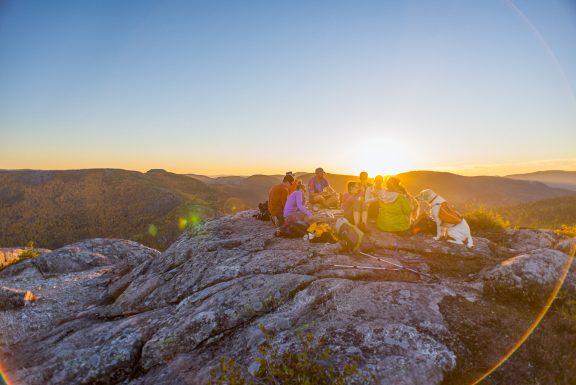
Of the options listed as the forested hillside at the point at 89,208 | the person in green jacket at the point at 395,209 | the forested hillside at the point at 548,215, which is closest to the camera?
the person in green jacket at the point at 395,209

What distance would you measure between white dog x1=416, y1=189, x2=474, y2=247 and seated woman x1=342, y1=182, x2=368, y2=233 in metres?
1.86

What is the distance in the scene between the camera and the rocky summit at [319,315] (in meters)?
4.42

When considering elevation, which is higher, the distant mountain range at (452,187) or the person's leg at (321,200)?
the person's leg at (321,200)

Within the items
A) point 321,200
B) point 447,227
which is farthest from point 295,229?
point 321,200

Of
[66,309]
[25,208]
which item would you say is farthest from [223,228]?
[25,208]

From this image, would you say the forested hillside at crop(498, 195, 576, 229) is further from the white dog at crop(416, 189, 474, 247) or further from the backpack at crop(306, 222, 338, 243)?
→ the backpack at crop(306, 222, 338, 243)

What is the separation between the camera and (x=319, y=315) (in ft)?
17.7

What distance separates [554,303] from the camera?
579 centimetres

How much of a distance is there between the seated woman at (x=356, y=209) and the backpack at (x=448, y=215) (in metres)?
2.29

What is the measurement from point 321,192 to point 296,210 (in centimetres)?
544

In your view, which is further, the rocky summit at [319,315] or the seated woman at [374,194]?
the seated woman at [374,194]

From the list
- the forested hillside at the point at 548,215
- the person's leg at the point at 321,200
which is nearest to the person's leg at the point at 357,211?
the person's leg at the point at 321,200

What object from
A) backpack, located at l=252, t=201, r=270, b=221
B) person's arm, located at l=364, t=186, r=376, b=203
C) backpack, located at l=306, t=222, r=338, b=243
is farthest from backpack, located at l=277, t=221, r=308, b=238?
backpack, located at l=252, t=201, r=270, b=221

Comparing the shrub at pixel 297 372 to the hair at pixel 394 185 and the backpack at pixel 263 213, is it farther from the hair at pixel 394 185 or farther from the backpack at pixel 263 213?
the backpack at pixel 263 213
